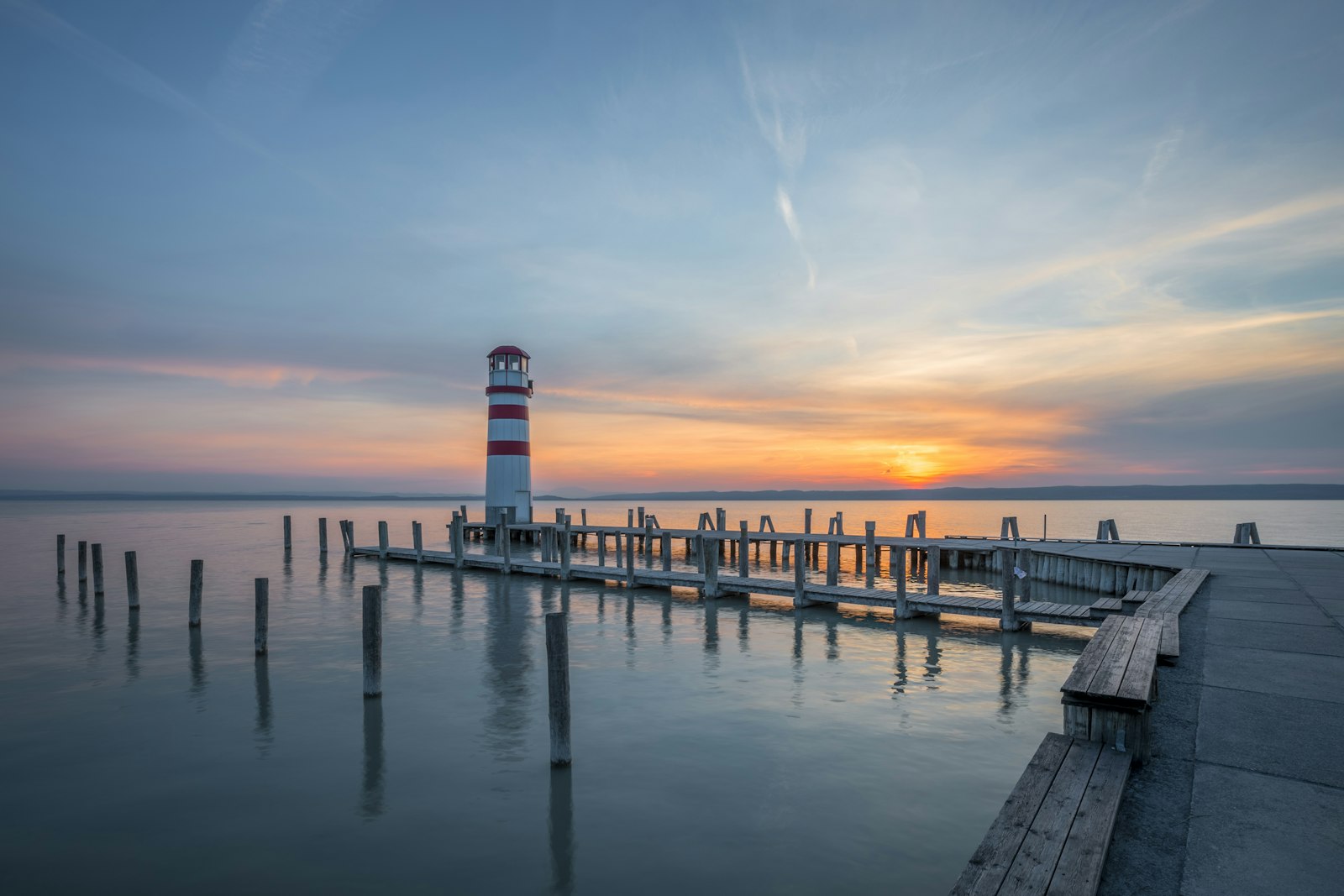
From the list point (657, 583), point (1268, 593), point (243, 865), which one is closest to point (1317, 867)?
point (243, 865)

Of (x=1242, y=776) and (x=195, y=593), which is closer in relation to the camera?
(x=1242, y=776)

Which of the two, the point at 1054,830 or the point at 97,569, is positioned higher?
the point at 1054,830

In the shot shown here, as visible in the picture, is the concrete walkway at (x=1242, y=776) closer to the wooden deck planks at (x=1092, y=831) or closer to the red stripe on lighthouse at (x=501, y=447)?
the wooden deck planks at (x=1092, y=831)

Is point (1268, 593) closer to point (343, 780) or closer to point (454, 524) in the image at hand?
point (343, 780)

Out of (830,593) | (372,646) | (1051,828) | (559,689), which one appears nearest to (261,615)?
(372,646)

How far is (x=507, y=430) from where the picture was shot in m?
42.2

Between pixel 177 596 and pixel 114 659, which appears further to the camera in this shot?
pixel 177 596

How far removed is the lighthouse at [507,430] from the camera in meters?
41.9

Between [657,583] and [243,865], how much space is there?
19424 millimetres

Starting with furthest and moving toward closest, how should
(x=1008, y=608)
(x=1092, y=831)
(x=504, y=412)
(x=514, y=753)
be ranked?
(x=504, y=412), (x=1008, y=608), (x=514, y=753), (x=1092, y=831)

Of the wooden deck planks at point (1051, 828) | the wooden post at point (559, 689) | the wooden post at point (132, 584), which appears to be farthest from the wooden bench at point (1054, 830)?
the wooden post at point (132, 584)

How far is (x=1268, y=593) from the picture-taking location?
14109 mm

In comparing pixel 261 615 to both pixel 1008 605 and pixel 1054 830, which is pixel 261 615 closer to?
pixel 1054 830

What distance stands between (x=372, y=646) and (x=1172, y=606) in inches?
548
